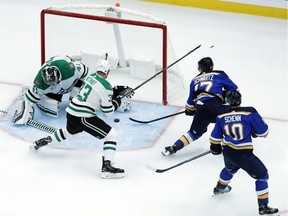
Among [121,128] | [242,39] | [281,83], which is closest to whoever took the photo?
[121,128]

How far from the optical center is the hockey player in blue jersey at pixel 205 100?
6.68m

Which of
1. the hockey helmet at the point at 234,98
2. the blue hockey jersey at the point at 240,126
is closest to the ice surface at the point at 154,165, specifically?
the blue hockey jersey at the point at 240,126

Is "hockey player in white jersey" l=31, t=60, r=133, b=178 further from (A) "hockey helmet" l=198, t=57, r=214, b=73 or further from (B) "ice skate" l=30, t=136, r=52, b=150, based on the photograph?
(A) "hockey helmet" l=198, t=57, r=214, b=73

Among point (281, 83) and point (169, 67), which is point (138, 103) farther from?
point (281, 83)

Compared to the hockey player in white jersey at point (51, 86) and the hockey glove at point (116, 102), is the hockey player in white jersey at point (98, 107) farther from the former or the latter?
the hockey player in white jersey at point (51, 86)

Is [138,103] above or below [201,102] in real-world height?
below

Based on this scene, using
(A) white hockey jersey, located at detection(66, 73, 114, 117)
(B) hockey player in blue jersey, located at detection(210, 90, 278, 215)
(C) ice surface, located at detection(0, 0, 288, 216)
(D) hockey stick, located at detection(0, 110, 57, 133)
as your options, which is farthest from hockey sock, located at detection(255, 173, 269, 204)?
(D) hockey stick, located at detection(0, 110, 57, 133)

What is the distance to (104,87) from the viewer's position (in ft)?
21.2

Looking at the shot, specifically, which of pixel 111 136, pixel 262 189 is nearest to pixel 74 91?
pixel 111 136

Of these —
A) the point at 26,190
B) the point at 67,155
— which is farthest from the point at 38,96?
the point at 26,190

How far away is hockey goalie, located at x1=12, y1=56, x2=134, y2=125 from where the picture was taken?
718cm

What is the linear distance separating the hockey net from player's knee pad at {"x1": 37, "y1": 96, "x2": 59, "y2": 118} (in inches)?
20.2

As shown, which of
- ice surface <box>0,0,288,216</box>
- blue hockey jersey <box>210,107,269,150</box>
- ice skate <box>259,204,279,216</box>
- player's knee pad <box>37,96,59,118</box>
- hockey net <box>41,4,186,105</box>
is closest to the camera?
blue hockey jersey <box>210,107,269,150</box>

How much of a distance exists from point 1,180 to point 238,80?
8.37 feet
